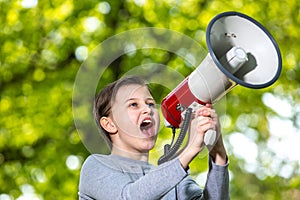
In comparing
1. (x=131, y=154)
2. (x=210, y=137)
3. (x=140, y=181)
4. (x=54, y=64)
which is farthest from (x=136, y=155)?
(x=54, y=64)

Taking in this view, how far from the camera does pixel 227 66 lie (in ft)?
5.08

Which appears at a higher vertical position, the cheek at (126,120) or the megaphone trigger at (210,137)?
the cheek at (126,120)

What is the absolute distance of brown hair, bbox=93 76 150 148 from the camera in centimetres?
158

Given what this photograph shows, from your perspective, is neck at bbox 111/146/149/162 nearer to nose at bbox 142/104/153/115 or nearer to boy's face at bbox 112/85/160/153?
boy's face at bbox 112/85/160/153

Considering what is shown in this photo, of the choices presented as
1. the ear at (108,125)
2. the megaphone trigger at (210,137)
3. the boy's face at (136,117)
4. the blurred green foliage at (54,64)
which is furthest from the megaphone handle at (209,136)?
the blurred green foliage at (54,64)

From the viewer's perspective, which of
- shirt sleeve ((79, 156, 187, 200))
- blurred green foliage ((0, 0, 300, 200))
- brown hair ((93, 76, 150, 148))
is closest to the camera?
shirt sleeve ((79, 156, 187, 200))

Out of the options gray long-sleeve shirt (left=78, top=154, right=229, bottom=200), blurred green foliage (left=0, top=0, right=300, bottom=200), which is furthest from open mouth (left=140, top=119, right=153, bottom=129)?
blurred green foliage (left=0, top=0, right=300, bottom=200)

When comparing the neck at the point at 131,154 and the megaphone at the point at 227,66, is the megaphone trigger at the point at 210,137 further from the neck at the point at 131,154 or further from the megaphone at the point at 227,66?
the neck at the point at 131,154

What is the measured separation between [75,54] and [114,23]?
512 millimetres

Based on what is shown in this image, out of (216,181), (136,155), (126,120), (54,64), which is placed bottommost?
(54,64)

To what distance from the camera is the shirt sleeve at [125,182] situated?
1.45 meters

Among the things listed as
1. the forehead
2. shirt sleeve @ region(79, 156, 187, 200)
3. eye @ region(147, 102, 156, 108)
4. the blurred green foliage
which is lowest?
the blurred green foliage

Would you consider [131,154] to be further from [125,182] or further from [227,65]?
[227,65]

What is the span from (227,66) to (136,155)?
1.03ft
